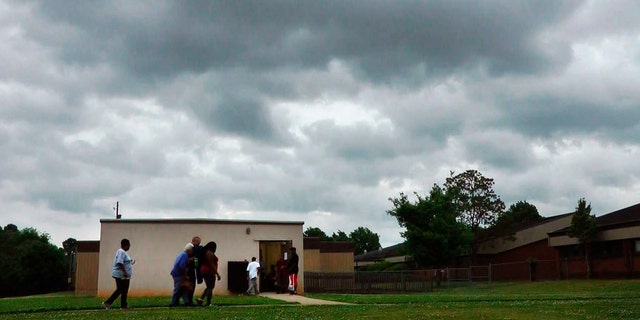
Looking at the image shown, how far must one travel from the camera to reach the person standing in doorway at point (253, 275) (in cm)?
2761

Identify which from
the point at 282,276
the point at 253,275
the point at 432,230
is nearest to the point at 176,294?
the point at 253,275

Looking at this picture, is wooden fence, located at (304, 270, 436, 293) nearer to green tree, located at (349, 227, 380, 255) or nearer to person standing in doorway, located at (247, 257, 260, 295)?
person standing in doorway, located at (247, 257, 260, 295)

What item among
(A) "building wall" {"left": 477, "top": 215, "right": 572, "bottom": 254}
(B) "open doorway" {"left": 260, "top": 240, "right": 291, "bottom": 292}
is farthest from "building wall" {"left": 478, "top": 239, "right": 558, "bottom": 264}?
(B) "open doorway" {"left": 260, "top": 240, "right": 291, "bottom": 292}

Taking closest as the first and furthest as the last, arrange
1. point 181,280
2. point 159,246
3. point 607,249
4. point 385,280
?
point 181,280
point 159,246
point 385,280
point 607,249

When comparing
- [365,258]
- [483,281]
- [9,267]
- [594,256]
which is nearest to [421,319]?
[483,281]

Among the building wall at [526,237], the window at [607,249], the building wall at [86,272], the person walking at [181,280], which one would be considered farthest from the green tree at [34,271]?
the person walking at [181,280]

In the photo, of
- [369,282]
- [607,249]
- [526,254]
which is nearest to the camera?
[369,282]

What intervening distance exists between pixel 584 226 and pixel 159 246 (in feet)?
91.6

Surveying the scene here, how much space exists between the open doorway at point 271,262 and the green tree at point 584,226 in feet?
68.0

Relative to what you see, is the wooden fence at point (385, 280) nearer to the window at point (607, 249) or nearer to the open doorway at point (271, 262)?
the open doorway at point (271, 262)

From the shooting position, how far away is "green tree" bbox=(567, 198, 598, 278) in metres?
44.1

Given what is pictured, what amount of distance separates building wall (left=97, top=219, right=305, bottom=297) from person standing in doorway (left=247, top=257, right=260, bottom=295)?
5.97ft

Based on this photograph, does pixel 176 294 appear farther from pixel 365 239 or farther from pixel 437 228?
pixel 365 239

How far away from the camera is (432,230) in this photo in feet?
160
